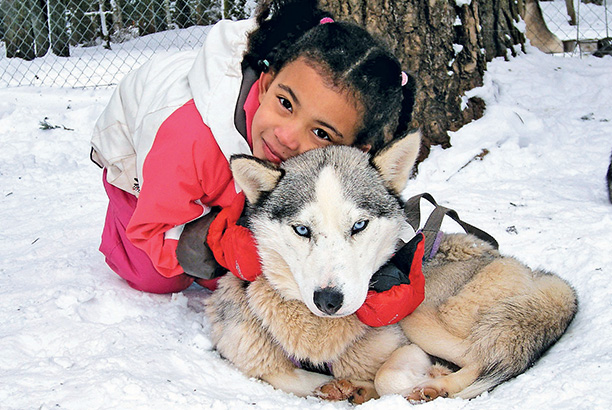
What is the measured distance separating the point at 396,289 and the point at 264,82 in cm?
120

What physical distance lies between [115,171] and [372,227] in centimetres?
174

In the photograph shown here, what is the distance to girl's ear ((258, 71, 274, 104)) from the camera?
107 inches

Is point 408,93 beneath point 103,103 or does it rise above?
above

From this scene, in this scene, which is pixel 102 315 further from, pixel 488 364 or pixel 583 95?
pixel 583 95

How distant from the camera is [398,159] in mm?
2363

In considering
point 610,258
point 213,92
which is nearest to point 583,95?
point 610,258

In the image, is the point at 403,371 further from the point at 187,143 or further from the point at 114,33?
the point at 114,33

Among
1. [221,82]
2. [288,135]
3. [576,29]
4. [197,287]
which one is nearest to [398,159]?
[288,135]

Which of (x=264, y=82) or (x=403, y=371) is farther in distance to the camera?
(x=264, y=82)

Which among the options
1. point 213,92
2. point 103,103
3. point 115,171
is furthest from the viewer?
point 103,103

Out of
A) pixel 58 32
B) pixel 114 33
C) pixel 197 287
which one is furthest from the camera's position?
pixel 114 33

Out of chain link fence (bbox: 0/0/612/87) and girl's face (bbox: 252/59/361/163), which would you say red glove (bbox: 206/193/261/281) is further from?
chain link fence (bbox: 0/0/612/87)

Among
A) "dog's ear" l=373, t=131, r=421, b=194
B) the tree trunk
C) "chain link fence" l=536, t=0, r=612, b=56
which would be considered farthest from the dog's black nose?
"chain link fence" l=536, t=0, r=612, b=56

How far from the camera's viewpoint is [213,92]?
2686 mm
